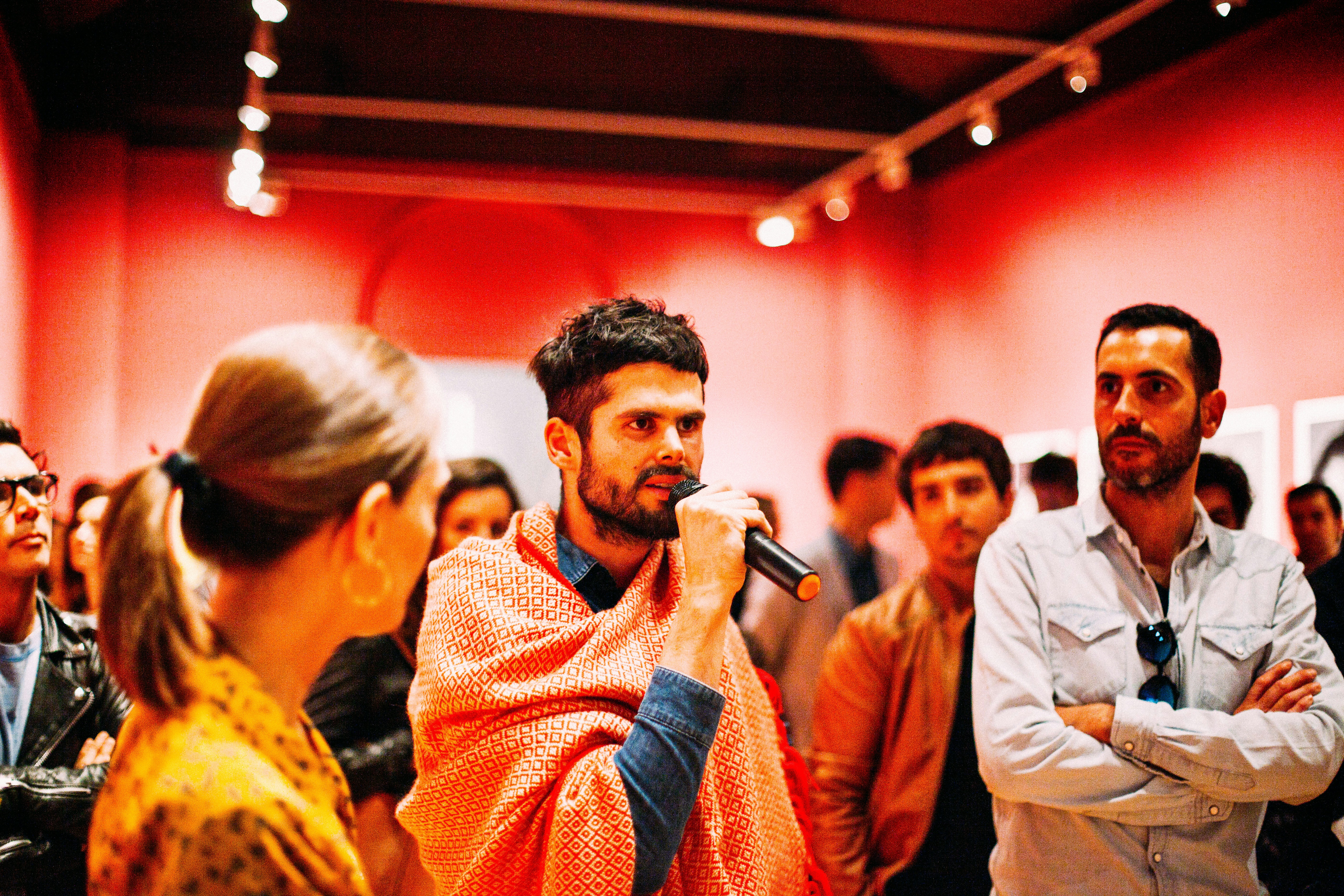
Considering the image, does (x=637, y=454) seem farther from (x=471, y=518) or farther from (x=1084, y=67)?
(x=1084, y=67)

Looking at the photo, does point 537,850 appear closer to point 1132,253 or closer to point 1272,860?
point 1272,860

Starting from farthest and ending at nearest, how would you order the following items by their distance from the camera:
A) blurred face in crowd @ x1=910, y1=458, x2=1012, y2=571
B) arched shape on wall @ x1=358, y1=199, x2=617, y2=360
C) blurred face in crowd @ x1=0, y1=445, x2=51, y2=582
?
arched shape on wall @ x1=358, y1=199, x2=617, y2=360 → blurred face in crowd @ x1=910, y1=458, x2=1012, y2=571 → blurred face in crowd @ x1=0, y1=445, x2=51, y2=582

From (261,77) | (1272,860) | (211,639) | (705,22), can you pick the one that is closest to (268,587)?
(211,639)

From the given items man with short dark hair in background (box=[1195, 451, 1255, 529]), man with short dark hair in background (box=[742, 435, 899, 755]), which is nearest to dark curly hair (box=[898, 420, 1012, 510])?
man with short dark hair in background (box=[1195, 451, 1255, 529])

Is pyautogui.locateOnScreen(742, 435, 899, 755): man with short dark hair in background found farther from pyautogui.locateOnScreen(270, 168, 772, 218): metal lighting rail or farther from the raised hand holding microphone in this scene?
the raised hand holding microphone

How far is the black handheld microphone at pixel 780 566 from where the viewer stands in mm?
1547

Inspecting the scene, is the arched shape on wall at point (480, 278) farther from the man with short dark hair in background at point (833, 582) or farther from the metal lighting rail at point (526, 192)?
the man with short dark hair in background at point (833, 582)

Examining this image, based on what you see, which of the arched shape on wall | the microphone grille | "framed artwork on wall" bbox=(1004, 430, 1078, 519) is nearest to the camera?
the microphone grille

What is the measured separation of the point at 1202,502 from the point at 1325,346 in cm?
76

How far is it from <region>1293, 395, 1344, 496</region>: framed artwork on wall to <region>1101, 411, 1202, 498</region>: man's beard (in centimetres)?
89

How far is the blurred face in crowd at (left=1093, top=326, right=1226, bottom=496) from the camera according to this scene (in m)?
2.13

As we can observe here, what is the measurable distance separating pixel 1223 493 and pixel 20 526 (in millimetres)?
2772

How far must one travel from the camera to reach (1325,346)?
10.1 feet

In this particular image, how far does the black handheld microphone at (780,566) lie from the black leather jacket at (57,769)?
1.48 m
